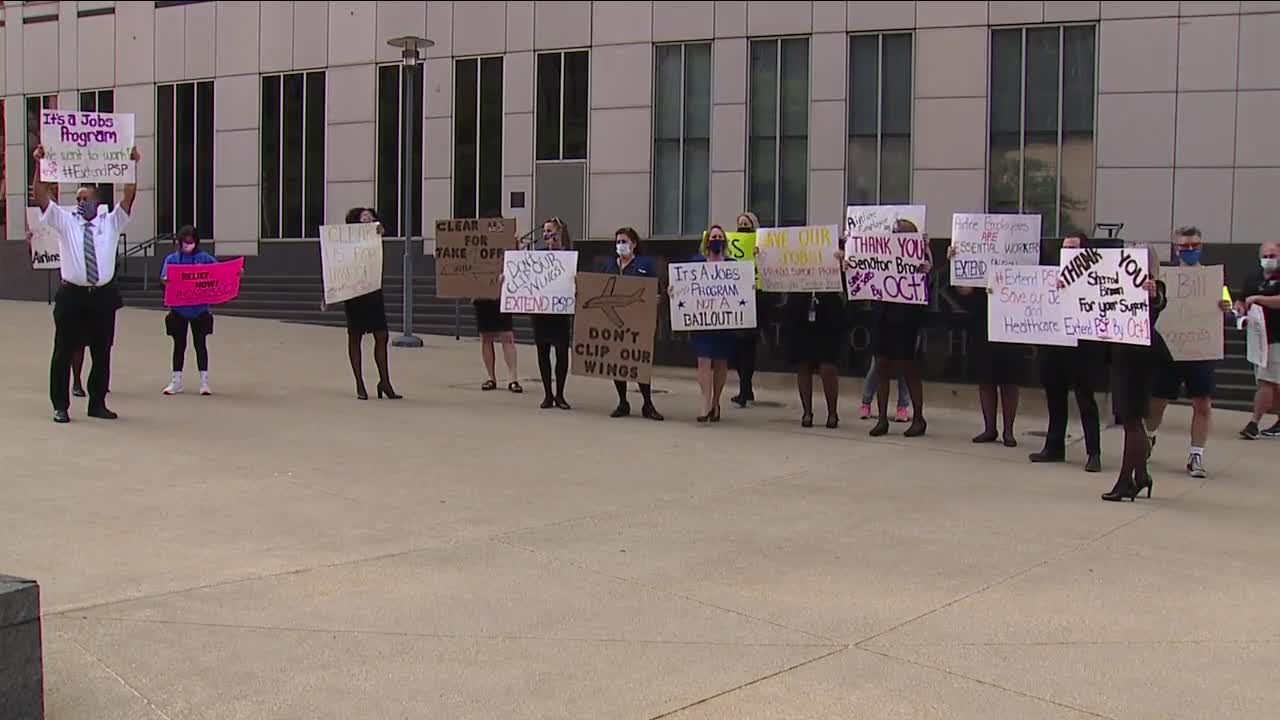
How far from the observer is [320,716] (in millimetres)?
4543

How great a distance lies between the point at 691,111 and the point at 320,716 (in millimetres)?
22840

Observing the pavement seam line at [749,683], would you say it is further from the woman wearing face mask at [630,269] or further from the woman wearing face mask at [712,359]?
the woman wearing face mask at [630,269]

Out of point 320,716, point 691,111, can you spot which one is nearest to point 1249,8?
point 691,111

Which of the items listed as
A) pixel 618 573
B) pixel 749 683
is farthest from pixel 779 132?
pixel 749 683

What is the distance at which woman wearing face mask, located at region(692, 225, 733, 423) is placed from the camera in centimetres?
1232

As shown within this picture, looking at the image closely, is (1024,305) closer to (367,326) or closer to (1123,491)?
(1123,491)

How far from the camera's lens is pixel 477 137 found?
28062 mm

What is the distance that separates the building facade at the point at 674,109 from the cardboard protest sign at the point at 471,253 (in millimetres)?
9309

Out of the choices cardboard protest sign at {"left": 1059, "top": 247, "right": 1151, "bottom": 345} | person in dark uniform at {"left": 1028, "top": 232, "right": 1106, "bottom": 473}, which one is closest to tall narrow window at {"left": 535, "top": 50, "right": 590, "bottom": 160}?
person in dark uniform at {"left": 1028, "top": 232, "right": 1106, "bottom": 473}

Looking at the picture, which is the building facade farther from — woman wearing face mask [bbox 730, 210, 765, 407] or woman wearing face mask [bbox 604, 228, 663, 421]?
woman wearing face mask [bbox 604, 228, 663, 421]

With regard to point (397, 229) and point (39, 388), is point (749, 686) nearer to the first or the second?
point (39, 388)

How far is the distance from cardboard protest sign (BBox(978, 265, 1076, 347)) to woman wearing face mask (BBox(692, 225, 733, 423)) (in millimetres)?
2663

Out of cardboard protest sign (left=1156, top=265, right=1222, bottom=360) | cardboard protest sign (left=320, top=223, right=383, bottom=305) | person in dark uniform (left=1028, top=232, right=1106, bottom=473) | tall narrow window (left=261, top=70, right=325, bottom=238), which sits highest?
tall narrow window (left=261, top=70, right=325, bottom=238)

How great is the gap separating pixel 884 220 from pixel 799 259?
957 millimetres
